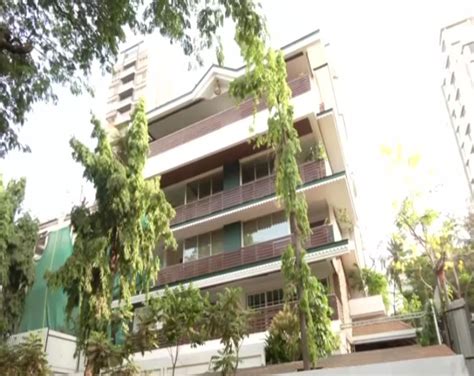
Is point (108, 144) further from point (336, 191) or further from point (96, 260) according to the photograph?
point (336, 191)

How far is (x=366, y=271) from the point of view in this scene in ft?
63.3

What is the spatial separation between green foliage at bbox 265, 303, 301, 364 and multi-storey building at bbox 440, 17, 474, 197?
3829 cm

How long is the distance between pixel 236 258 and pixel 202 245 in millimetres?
2745

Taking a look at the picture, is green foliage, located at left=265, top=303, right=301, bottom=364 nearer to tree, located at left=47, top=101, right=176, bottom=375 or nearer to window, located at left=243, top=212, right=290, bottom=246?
tree, located at left=47, top=101, right=176, bottom=375

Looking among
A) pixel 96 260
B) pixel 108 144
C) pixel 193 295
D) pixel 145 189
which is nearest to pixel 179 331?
pixel 193 295

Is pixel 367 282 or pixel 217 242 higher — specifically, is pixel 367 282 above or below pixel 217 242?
below

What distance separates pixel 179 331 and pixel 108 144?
18.7ft

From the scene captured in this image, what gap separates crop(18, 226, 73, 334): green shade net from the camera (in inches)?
710

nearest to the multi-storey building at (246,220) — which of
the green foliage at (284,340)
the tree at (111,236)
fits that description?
the green foliage at (284,340)

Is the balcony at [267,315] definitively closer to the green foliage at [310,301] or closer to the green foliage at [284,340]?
the green foliage at [284,340]

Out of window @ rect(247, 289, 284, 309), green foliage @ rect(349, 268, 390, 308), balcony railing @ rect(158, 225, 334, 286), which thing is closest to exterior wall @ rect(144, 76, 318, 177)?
balcony railing @ rect(158, 225, 334, 286)

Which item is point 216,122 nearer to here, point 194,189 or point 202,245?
point 194,189

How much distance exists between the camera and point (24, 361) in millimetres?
11656

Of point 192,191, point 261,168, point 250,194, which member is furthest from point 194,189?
point 250,194
